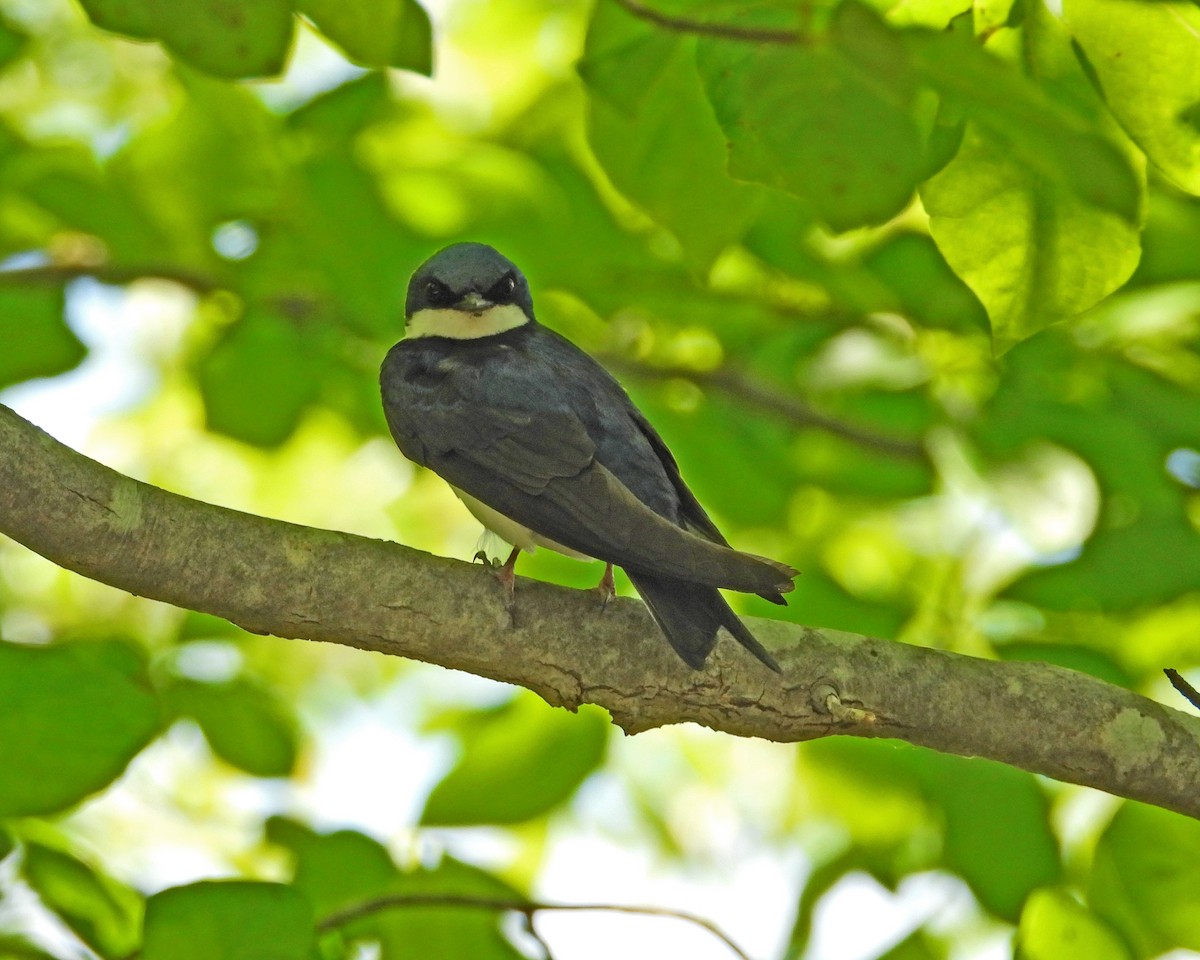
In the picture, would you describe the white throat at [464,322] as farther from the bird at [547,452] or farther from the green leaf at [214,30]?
the green leaf at [214,30]

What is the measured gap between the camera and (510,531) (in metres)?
3.39

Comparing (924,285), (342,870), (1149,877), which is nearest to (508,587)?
(342,870)

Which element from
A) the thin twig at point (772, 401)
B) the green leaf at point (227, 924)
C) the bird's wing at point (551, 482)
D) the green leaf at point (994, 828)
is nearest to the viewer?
the green leaf at point (227, 924)

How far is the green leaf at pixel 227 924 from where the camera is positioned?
2117 millimetres

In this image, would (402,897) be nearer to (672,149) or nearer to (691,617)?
(691,617)

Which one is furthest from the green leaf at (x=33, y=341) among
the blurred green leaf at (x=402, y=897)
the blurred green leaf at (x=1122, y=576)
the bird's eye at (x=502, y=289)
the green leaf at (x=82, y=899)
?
the blurred green leaf at (x=1122, y=576)

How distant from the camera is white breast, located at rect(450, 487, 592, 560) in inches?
131

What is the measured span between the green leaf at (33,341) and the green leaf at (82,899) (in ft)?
4.37

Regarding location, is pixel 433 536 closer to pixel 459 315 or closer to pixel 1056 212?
pixel 459 315

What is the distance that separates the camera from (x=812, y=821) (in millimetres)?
4832

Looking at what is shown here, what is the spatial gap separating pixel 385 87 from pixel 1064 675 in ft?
8.62

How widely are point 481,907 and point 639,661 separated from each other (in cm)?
61

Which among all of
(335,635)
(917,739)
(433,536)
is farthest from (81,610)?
(917,739)

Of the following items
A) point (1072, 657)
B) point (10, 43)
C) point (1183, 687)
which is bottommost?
point (1072, 657)
